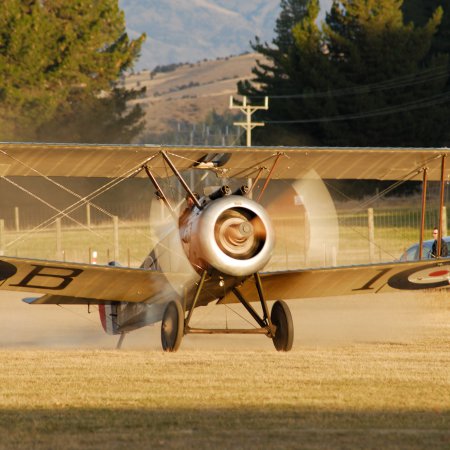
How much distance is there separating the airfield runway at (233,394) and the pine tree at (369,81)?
39.0 metres

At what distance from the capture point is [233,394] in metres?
9.37

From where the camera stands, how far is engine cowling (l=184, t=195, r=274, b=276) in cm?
1312

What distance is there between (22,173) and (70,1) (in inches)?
1540

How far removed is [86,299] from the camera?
15.7 metres

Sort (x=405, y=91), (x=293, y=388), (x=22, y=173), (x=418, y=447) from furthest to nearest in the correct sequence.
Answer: (x=405, y=91), (x=22, y=173), (x=293, y=388), (x=418, y=447)

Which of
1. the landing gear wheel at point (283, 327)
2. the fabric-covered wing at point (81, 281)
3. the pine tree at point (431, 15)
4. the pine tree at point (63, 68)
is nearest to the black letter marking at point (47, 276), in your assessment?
the fabric-covered wing at point (81, 281)

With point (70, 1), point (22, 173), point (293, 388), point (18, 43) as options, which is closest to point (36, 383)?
point (293, 388)

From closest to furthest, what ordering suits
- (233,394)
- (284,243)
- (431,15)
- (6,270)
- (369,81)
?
1. (233,394)
2. (6,270)
3. (284,243)
4. (369,81)
5. (431,15)

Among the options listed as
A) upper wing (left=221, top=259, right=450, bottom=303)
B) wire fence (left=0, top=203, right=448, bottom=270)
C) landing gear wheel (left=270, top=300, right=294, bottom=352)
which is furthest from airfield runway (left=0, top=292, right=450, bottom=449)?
wire fence (left=0, top=203, right=448, bottom=270)

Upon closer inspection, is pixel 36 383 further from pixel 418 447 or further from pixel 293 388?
pixel 418 447

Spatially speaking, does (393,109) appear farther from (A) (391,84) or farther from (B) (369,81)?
(B) (369,81)

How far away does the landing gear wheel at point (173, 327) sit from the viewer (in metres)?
13.1

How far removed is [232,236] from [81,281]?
222 centimetres

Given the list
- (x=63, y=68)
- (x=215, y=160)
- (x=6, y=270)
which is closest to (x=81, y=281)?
(x=6, y=270)
